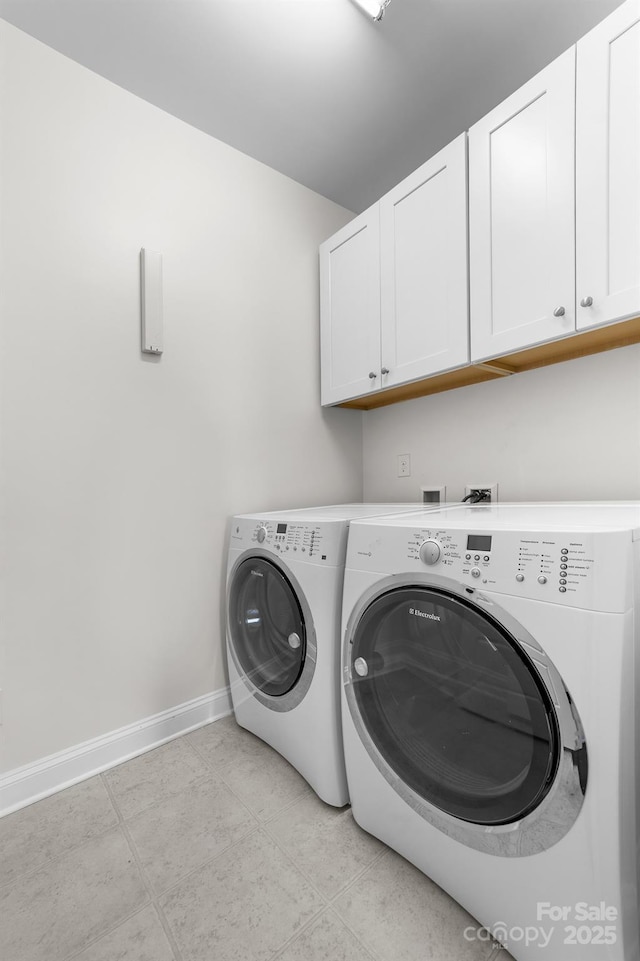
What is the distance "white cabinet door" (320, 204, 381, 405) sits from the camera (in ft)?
6.06

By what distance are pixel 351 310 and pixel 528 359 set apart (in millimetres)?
817

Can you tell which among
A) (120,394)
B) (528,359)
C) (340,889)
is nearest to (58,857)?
(340,889)

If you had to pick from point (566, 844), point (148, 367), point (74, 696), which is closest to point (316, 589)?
point (566, 844)

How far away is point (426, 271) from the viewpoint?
1623 millimetres

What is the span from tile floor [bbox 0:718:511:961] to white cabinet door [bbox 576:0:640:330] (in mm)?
1555

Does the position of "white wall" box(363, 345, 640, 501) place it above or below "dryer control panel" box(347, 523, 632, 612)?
above

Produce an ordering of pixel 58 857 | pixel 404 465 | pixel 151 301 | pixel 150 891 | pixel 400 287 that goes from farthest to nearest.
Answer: pixel 404 465
pixel 400 287
pixel 151 301
pixel 58 857
pixel 150 891

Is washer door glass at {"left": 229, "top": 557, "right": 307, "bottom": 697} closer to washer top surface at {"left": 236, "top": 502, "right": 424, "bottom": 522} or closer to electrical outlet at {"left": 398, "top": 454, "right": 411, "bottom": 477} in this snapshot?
washer top surface at {"left": 236, "top": 502, "right": 424, "bottom": 522}

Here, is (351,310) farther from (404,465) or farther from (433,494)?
(433,494)

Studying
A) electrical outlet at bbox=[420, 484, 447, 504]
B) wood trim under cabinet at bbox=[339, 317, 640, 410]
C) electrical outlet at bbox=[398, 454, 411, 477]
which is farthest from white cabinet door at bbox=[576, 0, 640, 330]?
electrical outlet at bbox=[398, 454, 411, 477]

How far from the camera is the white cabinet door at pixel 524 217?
48.8 inches

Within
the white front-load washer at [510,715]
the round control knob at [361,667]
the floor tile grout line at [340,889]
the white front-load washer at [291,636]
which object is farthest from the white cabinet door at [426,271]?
the floor tile grout line at [340,889]

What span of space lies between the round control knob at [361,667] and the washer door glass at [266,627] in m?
0.25

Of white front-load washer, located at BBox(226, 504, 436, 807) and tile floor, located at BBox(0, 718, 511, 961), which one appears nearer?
tile floor, located at BBox(0, 718, 511, 961)
